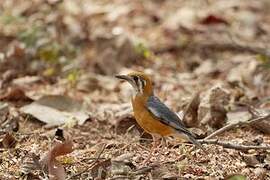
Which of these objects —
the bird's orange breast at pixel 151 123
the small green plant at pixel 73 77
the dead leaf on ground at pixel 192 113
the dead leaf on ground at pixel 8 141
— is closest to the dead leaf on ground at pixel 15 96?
the small green plant at pixel 73 77

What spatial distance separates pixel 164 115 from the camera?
5.98 m

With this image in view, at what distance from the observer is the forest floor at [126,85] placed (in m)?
5.86

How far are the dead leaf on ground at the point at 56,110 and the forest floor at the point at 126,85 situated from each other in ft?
0.05

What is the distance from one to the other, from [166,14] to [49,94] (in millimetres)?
4039

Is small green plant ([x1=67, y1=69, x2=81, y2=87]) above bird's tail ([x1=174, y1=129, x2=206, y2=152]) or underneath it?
underneath

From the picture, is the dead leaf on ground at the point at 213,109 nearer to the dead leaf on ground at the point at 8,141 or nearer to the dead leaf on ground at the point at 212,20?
the dead leaf on ground at the point at 8,141

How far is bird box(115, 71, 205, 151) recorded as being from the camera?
5.91 m

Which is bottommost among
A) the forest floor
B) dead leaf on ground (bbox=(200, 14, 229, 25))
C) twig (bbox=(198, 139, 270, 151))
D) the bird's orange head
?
dead leaf on ground (bbox=(200, 14, 229, 25))

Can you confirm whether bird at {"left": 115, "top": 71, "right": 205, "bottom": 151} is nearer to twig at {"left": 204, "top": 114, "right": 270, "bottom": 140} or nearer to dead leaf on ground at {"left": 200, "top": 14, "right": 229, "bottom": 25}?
twig at {"left": 204, "top": 114, "right": 270, "bottom": 140}

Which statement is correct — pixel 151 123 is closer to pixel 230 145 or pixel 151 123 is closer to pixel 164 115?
pixel 164 115

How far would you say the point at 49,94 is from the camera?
7.89 metres

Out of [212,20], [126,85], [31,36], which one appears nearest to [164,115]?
[126,85]

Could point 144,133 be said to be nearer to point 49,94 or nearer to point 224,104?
point 224,104

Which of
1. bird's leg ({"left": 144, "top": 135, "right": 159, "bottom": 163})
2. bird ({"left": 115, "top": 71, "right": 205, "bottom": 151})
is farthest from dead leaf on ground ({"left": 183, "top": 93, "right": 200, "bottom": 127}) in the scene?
bird ({"left": 115, "top": 71, "right": 205, "bottom": 151})
